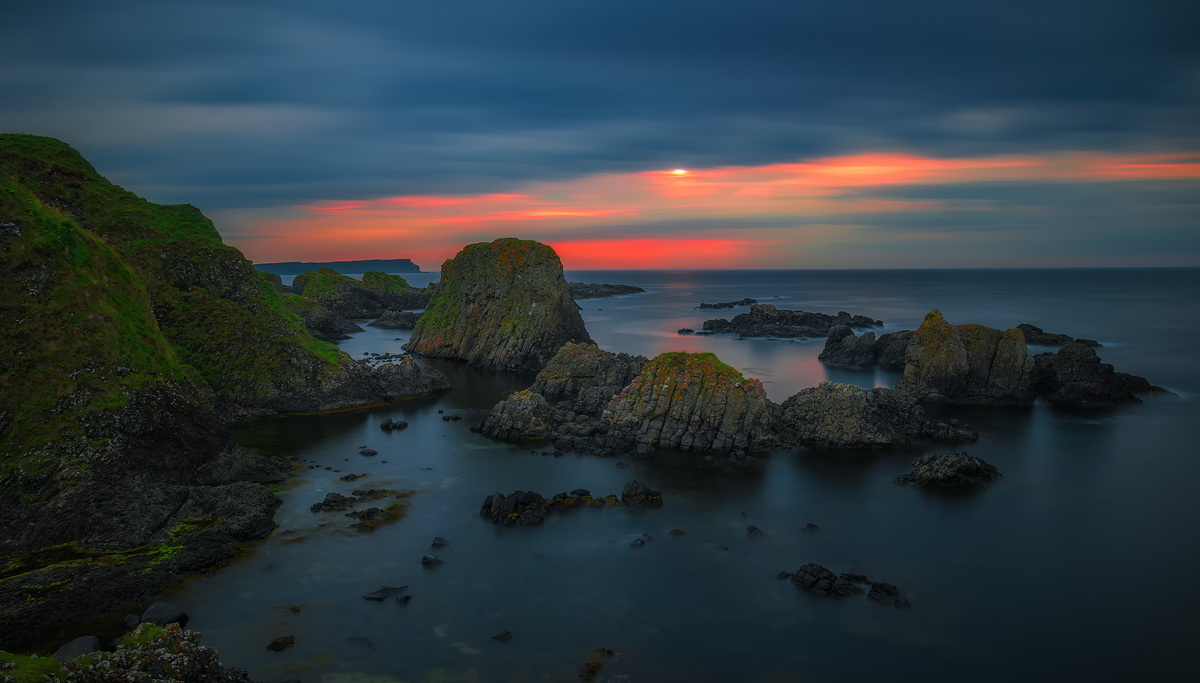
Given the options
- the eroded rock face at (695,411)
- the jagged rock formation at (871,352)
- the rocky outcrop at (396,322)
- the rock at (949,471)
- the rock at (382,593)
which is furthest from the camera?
the rocky outcrop at (396,322)

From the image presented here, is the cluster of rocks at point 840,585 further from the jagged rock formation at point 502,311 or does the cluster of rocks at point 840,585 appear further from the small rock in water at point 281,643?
the jagged rock formation at point 502,311

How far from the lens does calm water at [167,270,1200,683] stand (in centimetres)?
1988

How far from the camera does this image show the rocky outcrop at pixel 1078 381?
5172 cm

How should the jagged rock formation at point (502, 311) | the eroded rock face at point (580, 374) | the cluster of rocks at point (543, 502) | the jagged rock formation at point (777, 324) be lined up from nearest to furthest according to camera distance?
the cluster of rocks at point (543, 502), the eroded rock face at point (580, 374), the jagged rock formation at point (502, 311), the jagged rock formation at point (777, 324)

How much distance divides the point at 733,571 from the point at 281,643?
15.3m

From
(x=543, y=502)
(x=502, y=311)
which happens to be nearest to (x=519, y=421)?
(x=543, y=502)

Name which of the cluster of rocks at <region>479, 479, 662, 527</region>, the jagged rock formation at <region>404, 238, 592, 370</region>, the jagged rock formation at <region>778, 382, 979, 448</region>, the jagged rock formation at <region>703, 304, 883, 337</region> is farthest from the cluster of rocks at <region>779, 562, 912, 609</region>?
the jagged rock formation at <region>703, 304, 883, 337</region>

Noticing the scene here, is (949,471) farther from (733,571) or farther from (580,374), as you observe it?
(580,374)

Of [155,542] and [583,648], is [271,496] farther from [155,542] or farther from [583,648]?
[583,648]

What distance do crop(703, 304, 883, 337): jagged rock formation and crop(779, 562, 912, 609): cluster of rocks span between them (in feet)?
243

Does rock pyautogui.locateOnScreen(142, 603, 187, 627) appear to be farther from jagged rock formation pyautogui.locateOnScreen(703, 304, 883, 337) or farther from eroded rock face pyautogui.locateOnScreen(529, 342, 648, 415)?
jagged rock formation pyautogui.locateOnScreen(703, 304, 883, 337)

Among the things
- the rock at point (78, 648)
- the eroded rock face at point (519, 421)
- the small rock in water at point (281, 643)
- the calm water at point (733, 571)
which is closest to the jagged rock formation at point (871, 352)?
the calm water at point (733, 571)

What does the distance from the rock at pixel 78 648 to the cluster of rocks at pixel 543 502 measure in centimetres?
1450

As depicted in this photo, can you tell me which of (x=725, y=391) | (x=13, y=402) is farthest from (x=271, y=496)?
(x=725, y=391)
